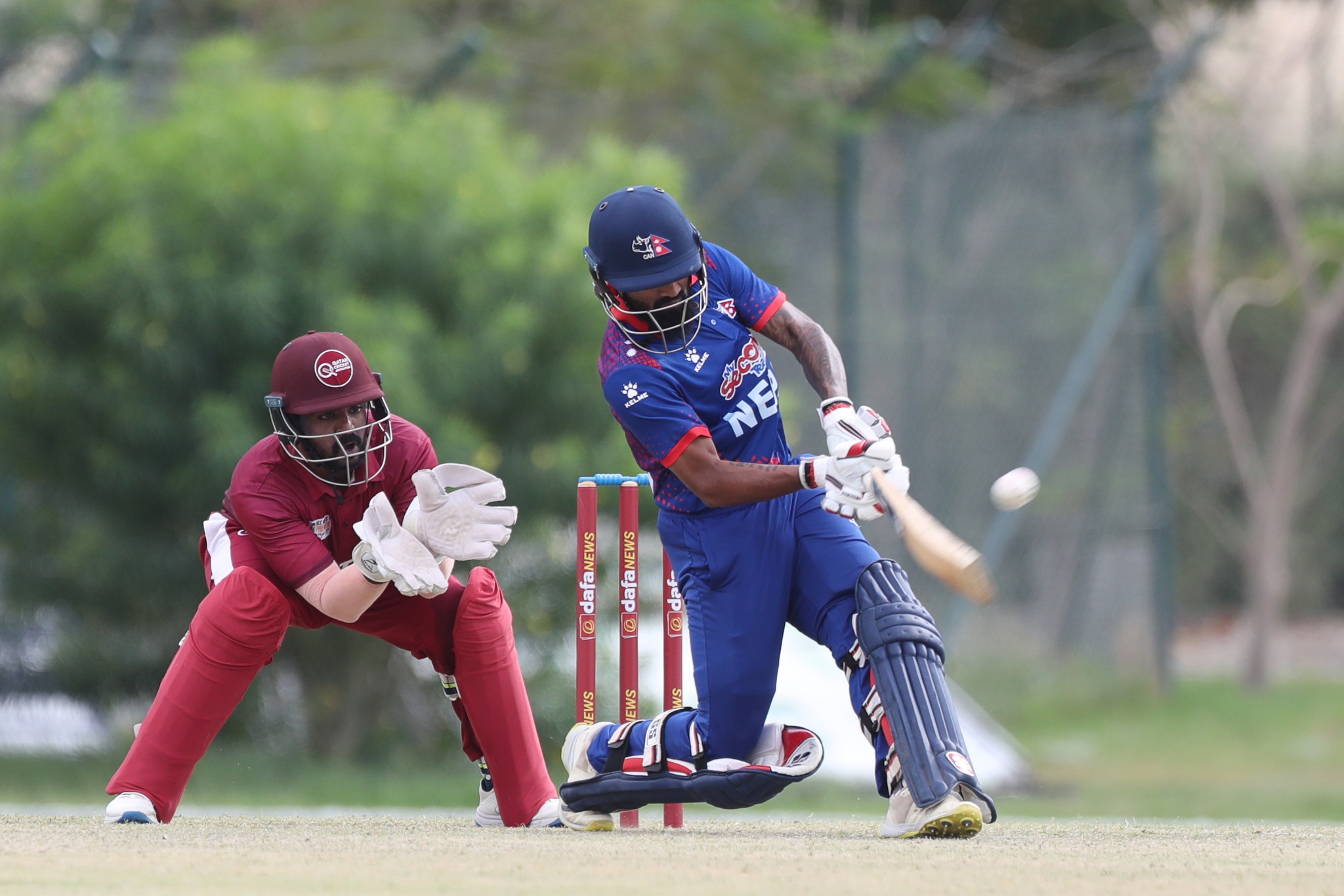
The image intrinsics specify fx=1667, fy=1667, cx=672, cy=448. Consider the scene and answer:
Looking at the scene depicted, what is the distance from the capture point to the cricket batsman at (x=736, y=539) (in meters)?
3.65

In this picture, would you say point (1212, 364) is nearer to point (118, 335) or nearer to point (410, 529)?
point (118, 335)

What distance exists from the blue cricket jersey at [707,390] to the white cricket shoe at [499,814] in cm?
94

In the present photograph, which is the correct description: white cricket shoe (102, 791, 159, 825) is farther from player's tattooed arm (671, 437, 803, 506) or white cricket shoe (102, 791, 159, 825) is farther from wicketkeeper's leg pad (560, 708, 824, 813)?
player's tattooed arm (671, 437, 803, 506)

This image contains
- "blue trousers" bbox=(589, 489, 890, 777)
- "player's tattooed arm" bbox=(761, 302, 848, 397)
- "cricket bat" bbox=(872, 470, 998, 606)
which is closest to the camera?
"cricket bat" bbox=(872, 470, 998, 606)

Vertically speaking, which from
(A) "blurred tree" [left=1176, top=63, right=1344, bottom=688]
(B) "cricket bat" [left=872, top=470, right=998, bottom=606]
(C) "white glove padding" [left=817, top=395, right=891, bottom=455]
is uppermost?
(A) "blurred tree" [left=1176, top=63, right=1344, bottom=688]

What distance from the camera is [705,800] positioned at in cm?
394

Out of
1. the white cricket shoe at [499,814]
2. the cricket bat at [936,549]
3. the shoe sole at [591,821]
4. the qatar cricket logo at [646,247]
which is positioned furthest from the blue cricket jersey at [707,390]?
the white cricket shoe at [499,814]

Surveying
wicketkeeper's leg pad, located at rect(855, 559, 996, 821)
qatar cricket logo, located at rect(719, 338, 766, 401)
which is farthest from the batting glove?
qatar cricket logo, located at rect(719, 338, 766, 401)

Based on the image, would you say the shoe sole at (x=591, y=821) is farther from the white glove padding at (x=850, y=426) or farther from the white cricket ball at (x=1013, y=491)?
the white cricket ball at (x=1013, y=491)

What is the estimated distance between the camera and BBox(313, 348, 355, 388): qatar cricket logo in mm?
3967

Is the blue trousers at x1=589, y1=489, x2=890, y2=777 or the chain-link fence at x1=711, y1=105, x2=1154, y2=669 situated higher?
the chain-link fence at x1=711, y1=105, x2=1154, y2=669

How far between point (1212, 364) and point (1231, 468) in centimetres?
278

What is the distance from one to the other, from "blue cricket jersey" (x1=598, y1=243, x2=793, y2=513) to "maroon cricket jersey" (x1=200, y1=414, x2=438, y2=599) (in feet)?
1.99

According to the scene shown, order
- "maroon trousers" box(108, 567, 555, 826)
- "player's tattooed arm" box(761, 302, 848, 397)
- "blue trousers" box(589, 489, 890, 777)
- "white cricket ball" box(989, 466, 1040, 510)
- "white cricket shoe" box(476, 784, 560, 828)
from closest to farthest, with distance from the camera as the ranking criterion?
"white cricket ball" box(989, 466, 1040, 510)
"blue trousers" box(589, 489, 890, 777)
"player's tattooed arm" box(761, 302, 848, 397)
"maroon trousers" box(108, 567, 555, 826)
"white cricket shoe" box(476, 784, 560, 828)
